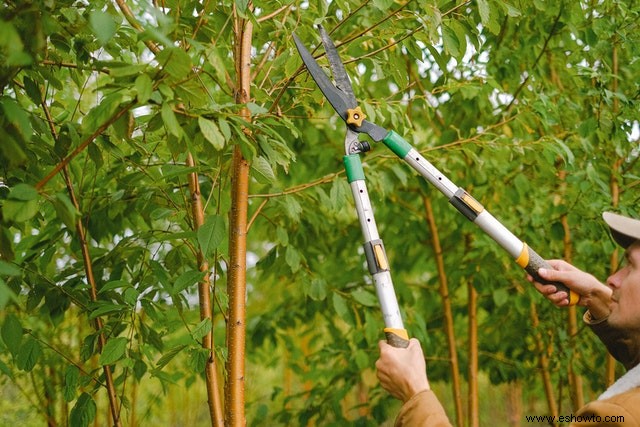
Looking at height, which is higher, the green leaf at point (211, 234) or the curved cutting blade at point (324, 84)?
the curved cutting blade at point (324, 84)

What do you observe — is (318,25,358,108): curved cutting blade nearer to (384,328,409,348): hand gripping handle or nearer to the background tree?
the background tree

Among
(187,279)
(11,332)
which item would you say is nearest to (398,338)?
(187,279)

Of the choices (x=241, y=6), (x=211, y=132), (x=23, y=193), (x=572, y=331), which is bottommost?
(x=572, y=331)

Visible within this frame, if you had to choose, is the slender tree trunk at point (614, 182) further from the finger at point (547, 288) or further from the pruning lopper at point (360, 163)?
the pruning lopper at point (360, 163)

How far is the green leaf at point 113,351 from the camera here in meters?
1.87

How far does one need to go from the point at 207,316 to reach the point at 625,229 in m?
1.34

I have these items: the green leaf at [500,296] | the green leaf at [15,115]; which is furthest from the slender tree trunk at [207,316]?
the green leaf at [500,296]

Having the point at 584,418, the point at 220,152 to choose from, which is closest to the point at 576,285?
the point at 584,418

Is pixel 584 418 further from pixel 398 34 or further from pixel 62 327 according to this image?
pixel 62 327

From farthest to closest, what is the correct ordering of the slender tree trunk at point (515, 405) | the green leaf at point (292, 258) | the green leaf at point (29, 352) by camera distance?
the slender tree trunk at point (515, 405) → the green leaf at point (292, 258) → the green leaf at point (29, 352)

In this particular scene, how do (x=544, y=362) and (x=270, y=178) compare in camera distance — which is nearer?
(x=270, y=178)

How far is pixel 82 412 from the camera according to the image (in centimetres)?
205

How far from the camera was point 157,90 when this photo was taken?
1436mm

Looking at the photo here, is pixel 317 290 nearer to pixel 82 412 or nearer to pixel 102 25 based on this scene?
pixel 82 412
